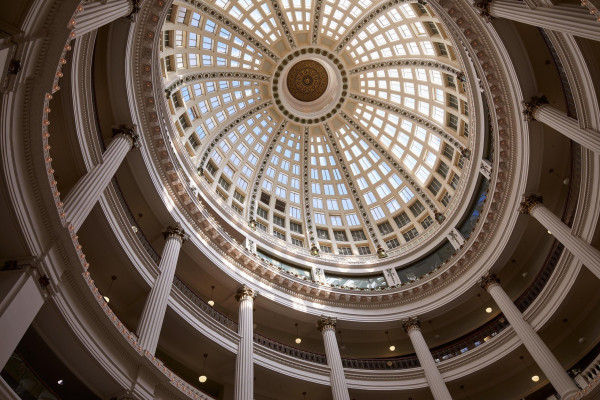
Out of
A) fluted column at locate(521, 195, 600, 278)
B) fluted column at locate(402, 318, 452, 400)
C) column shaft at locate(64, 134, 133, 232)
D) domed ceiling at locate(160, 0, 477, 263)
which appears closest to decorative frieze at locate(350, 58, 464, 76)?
domed ceiling at locate(160, 0, 477, 263)

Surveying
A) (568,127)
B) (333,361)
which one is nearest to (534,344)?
(333,361)

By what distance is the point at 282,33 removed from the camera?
38156mm

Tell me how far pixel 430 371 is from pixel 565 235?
31.9ft

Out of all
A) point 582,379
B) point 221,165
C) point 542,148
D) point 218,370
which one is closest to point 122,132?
point 218,370

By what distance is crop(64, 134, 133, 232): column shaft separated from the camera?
1337 cm

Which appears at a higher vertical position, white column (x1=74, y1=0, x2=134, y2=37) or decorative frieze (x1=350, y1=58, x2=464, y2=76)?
decorative frieze (x1=350, y1=58, x2=464, y2=76)

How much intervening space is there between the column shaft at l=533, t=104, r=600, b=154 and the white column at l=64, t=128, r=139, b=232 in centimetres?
1761

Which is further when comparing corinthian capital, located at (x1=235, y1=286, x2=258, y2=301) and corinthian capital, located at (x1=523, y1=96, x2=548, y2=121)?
corinthian capital, located at (x1=235, y1=286, x2=258, y2=301)

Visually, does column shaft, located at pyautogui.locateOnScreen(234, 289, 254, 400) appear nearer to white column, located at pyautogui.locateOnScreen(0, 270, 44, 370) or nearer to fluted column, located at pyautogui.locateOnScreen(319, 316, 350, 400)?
fluted column, located at pyautogui.locateOnScreen(319, 316, 350, 400)

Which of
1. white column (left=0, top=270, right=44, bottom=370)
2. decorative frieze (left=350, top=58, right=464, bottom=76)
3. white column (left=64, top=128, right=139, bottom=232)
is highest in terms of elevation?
decorative frieze (left=350, top=58, right=464, bottom=76)

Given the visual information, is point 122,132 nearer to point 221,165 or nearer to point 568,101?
point 221,165

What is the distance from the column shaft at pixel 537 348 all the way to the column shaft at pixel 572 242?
4.58 m

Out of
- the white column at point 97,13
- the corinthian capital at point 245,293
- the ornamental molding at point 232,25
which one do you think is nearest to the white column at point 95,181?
the white column at point 97,13

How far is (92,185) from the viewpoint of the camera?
48.9 ft
